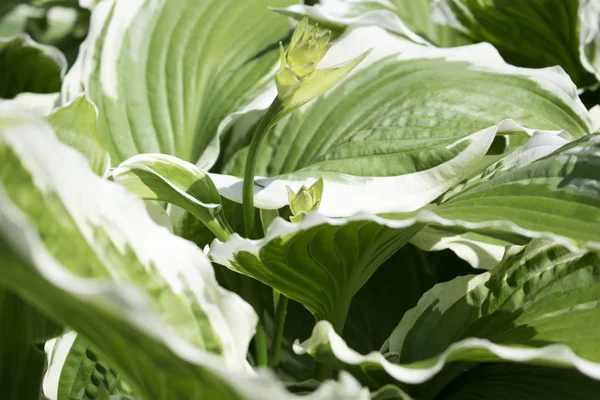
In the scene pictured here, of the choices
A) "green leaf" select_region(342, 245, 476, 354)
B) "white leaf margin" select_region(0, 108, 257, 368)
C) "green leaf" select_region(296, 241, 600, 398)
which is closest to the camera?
"white leaf margin" select_region(0, 108, 257, 368)

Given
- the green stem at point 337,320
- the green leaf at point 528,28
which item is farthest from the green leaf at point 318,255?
the green leaf at point 528,28

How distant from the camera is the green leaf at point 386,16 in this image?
0.57 m

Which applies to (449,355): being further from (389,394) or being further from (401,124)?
(401,124)

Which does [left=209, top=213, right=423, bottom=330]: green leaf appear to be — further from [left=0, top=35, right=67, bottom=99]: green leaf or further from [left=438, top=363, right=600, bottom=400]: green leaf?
[left=0, top=35, right=67, bottom=99]: green leaf

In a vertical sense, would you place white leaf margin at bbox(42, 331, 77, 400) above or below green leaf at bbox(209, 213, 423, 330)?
below

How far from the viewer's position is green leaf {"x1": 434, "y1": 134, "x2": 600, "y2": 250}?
304 mm

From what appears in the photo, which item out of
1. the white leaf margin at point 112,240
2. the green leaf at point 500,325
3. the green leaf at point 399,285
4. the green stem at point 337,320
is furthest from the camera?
the green leaf at point 399,285

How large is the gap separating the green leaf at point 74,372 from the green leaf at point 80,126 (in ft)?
0.36

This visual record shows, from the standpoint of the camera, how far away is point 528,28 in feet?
2.14

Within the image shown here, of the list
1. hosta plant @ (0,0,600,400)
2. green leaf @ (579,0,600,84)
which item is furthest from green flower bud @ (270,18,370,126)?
green leaf @ (579,0,600,84)

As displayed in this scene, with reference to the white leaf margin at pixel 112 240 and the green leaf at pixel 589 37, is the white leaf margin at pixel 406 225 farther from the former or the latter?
the green leaf at pixel 589 37

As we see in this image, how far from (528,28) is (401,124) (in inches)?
9.9

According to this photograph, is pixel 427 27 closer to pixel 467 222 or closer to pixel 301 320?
pixel 301 320

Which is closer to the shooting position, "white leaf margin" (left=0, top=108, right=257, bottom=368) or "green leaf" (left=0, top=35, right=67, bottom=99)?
"white leaf margin" (left=0, top=108, right=257, bottom=368)
